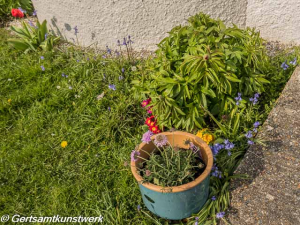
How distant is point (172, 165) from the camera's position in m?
2.46

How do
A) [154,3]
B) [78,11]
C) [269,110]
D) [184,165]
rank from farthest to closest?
[78,11]
[154,3]
[269,110]
[184,165]

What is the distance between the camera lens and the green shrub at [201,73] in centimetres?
269

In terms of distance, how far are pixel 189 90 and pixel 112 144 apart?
35.6 inches

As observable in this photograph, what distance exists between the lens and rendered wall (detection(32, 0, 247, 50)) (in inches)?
147

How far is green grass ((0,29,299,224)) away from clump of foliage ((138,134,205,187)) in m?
0.30

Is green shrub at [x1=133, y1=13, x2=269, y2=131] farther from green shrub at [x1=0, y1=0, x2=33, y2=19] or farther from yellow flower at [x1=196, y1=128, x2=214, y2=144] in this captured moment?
green shrub at [x1=0, y1=0, x2=33, y2=19]

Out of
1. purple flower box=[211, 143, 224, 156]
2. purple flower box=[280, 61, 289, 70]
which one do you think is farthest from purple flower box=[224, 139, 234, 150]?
purple flower box=[280, 61, 289, 70]

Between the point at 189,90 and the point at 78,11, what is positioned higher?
the point at 78,11

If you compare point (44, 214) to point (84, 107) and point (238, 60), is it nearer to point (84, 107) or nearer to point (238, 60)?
point (84, 107)

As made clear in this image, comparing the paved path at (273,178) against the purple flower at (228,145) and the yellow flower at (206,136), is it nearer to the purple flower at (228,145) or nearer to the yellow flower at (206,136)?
the purple flower at (228,145)

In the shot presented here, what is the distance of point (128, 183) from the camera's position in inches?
114

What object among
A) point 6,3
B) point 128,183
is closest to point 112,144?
point 128,183

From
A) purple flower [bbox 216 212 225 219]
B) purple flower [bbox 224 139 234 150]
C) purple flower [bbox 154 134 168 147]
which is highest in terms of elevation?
purple flower [bbox 154 134 168 147]

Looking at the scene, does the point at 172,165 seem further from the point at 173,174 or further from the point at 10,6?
the point at 10,6
